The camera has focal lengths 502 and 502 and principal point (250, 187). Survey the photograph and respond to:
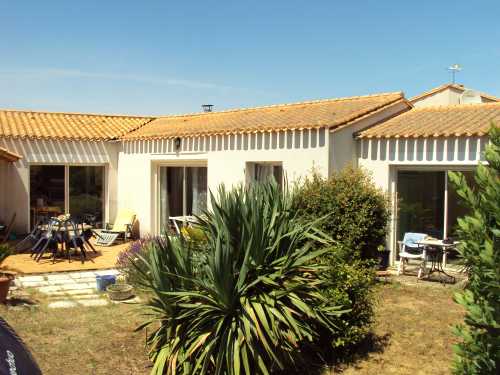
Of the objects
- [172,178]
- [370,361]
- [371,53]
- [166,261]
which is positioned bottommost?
[370,361]

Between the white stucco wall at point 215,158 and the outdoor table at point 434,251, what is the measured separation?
2939 millimetres

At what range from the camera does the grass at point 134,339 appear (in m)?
7.06

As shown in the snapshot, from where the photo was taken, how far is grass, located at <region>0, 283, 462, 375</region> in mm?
7062

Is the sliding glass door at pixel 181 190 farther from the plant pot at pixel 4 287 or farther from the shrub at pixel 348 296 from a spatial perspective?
the shrub at pixel 348 296

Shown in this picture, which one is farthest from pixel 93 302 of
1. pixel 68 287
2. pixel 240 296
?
pixel 240 296

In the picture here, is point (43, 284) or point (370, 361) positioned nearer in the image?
point (370, 361)

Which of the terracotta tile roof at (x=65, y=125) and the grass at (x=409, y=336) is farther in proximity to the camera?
the terracotta tile roof at (x=65, y=125)

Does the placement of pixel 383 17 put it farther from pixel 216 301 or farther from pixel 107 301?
pixel 216 301

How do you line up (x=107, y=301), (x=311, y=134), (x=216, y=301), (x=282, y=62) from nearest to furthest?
1. (x=216, y=301)
2. (x=107, y=301)
3. (x=311, y=134)
4. (x=282, y=62)

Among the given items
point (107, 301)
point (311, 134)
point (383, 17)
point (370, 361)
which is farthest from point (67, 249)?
point (383, 17)

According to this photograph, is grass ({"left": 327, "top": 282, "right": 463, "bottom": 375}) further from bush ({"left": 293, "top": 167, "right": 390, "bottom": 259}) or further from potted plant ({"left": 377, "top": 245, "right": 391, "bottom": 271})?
potted plant ({"left": 377, "top": 245, "right": 391, "bottom": 271})

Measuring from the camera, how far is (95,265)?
46.1ft

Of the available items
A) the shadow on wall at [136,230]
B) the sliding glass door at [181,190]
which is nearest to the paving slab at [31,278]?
the sliding glass door at [181,190]

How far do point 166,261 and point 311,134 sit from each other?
6.96m
